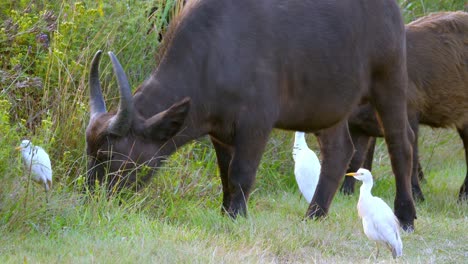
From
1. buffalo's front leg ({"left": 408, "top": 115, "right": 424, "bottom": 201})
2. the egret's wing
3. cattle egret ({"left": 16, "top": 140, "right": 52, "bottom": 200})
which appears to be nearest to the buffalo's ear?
cattle egret ({"left": 16, "top": 140, "right": 52, "bottom": 200})

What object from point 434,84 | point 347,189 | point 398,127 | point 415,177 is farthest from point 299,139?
point 434,84

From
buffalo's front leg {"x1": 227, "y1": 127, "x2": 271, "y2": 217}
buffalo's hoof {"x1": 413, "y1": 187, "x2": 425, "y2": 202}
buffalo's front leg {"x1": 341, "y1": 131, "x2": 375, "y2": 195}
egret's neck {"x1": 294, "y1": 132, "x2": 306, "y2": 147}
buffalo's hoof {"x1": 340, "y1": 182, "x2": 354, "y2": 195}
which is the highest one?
buffalo's front leg {"x1": 227, "y1": 127, "x2": 271, "y2": 217}

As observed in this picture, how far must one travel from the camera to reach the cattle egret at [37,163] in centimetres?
758

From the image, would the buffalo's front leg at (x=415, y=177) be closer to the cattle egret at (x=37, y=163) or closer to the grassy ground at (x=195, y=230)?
the grassy ground at (x=195, y=230)

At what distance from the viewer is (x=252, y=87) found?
7.91 meters

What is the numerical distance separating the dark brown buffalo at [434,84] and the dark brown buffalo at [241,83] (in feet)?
7.16

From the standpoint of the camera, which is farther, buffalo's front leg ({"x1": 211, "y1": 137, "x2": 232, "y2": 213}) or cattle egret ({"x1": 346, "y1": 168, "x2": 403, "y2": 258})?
buffalo's front leg ({"x1": 211, "y1": 137, "x2": 232, "y2": 213})

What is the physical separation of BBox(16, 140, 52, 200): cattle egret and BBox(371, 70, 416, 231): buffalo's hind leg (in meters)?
3.14

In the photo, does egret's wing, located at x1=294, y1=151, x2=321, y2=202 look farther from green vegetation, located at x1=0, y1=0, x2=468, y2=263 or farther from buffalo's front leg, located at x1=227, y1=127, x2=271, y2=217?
buffalo's front leg, located at x1=227, y1=127, x2=271, y2=217

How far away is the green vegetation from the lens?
6902 millimetres

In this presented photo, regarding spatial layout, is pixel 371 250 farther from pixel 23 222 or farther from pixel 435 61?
pixel 435 61

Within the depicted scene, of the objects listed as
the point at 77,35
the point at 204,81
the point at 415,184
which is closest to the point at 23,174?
the point at 204,81

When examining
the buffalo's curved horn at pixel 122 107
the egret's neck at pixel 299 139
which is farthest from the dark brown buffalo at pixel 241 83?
the egret's neck at pixel 299 139

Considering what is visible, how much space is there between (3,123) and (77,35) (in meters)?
2.73
